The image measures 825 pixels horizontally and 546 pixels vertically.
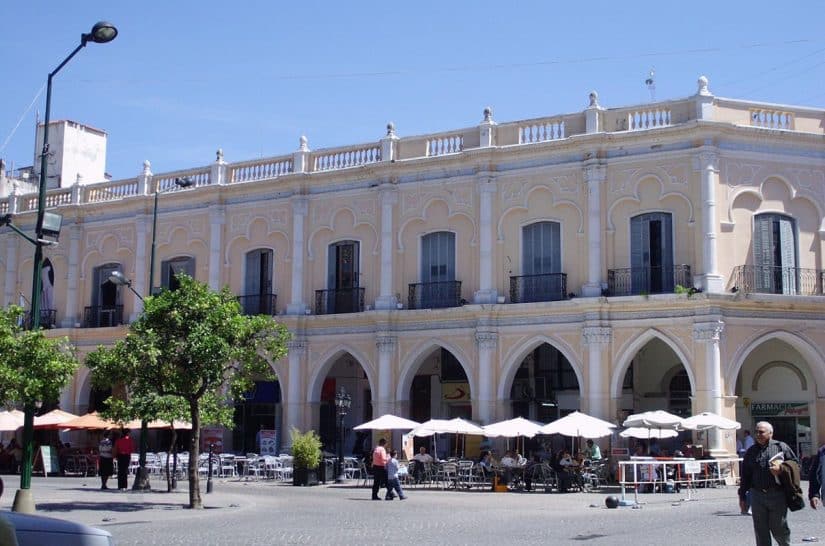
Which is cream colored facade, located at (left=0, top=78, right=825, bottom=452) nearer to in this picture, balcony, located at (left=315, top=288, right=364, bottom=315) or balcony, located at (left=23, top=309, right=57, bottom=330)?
balcony, located at (left=315, top=288, right=364, bottom=315)

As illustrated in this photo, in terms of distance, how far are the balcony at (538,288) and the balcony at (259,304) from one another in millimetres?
9081

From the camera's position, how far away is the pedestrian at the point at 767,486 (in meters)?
10.9

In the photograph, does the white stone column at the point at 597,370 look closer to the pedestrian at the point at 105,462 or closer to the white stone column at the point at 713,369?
the white stone column at the point at 713,369

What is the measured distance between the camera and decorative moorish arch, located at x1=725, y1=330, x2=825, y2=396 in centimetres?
3019

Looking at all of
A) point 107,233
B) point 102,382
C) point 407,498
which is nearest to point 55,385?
point 102,382

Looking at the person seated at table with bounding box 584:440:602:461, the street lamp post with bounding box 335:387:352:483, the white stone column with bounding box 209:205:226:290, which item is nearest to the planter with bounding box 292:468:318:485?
the street lamp post with bounding box 335:387:352:483

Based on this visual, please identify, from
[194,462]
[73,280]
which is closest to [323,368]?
[73,280]

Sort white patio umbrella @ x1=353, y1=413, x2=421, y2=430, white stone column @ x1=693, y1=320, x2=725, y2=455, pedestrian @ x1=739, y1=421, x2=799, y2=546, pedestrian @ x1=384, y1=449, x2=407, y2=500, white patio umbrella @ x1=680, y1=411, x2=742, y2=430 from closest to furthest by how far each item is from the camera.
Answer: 1. pedestrian @ x1=739, y1=421, x2=799, y2=546
2. pedestrian @ x1=384, y1=449, x2=407, y2=500
3. white patio umbrella @ x1=680, y1=411, x2=742, y2=430
4. white stone column @ x1=693, y1=320, x2=725, y2=455
5. white patio umbrella @ x1=353, y1=413, x2=421, y2=430

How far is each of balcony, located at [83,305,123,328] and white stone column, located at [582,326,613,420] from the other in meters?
18.5

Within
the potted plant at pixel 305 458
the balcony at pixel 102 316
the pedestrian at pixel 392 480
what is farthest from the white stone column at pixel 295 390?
the pedestrian at pixel 392 480

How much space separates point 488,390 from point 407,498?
767cm

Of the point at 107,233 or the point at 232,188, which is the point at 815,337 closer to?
the point at 232,188

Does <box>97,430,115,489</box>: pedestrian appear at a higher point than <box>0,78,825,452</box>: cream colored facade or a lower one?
lower

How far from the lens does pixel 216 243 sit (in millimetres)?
39000
